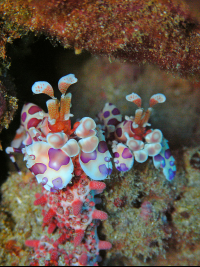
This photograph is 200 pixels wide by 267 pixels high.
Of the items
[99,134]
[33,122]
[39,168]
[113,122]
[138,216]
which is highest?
[99,134]

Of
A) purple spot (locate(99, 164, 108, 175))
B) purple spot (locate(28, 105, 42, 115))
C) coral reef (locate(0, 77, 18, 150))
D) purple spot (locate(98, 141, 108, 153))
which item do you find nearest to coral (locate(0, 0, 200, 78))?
coral reef (locate(0, 77, 18, 150))

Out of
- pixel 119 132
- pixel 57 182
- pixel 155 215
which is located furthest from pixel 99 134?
pixel 155 215

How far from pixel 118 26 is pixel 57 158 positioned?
1284 mm

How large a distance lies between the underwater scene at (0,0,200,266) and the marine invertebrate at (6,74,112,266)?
0.04 ft

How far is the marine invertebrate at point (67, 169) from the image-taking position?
1768 mm

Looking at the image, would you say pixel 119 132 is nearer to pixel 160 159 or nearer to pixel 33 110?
pixel 160 159

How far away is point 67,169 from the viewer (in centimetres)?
176

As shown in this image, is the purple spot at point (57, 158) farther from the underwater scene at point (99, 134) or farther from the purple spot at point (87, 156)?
the purple spot at point (87, 156)

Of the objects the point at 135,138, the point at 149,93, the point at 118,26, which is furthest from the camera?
the point at 149,93

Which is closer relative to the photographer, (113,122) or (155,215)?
(113,122)

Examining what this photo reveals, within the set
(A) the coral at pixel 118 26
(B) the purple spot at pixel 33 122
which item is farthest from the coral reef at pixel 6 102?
(A) the coral at pixel 118 26

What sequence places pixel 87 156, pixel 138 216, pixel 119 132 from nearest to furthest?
pixel 87 156, pixel 119 132, pixel 138 216

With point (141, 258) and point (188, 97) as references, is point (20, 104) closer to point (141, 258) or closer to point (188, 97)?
point (188, 97)

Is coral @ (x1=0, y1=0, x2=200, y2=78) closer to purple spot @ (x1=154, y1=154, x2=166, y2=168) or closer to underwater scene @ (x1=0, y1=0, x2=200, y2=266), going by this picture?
underwater scene @ (x1=0, y1=0, x2=200, y2=266)
